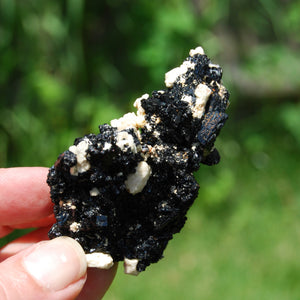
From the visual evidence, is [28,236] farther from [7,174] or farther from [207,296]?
[207,296]

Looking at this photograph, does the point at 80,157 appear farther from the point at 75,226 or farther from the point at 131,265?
the point at 131,265

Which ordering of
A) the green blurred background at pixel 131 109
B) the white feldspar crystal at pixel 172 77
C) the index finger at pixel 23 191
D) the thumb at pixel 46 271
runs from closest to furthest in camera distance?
the thumb at pixel 46 271 < the white feldspar crystal at pixel 172 77 < the index finger at pixel 23 191 < the green blurred background at pixel 131 109

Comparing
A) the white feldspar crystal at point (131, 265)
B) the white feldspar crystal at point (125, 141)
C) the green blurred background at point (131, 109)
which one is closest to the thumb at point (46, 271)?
the white feldspar crystal at point (131, 265)

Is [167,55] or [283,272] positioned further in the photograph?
[167,55]

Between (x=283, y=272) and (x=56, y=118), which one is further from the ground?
(x=56, y=118)

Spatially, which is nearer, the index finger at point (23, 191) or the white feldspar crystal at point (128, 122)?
the white feldspar crystal at point (128, 122)

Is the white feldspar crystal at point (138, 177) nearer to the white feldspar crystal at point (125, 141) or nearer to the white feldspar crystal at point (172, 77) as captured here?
the white feldspar crystal at point (125, 141)

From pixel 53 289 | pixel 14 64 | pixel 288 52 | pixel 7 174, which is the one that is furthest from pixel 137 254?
pixel 288 52
